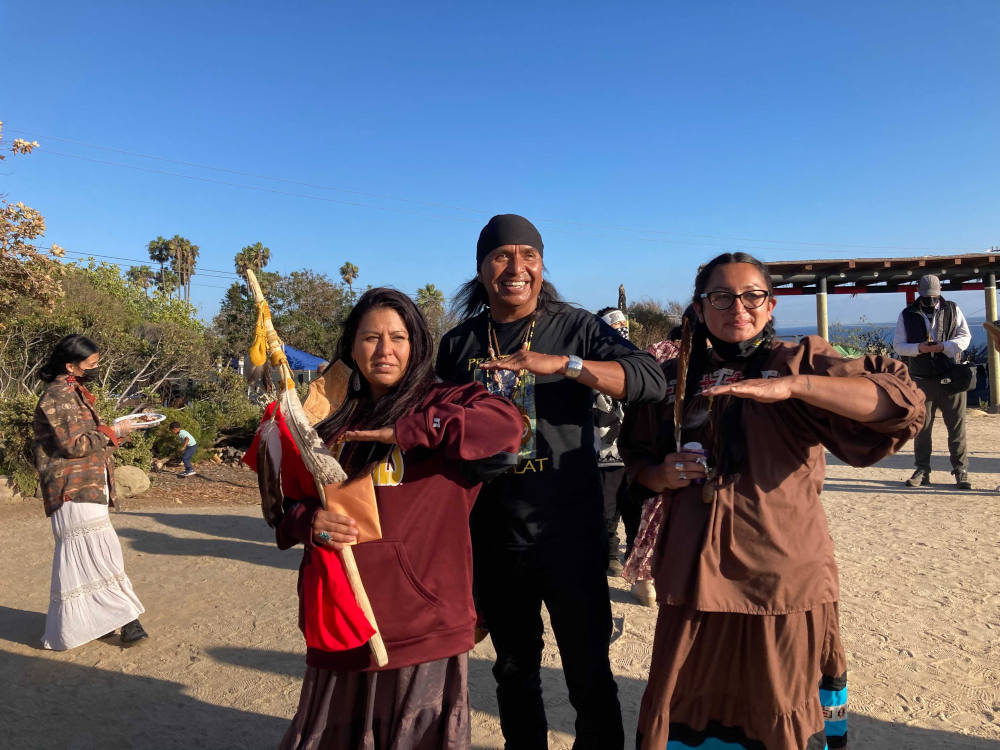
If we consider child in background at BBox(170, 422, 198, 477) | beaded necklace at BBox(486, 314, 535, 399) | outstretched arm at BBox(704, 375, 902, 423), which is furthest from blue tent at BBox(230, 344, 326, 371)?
outstretched arm at BBox(704, 375, 902, 423)

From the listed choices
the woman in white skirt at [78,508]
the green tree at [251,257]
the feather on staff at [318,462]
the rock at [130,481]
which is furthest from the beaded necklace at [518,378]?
the green tree at [251,257]

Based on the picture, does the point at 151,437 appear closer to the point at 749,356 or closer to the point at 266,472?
the point at 266,472

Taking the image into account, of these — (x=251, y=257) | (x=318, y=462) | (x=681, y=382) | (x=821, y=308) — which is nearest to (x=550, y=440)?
(x=681, y=382)

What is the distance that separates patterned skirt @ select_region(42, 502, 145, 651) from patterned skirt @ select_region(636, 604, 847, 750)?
3466 millimetres

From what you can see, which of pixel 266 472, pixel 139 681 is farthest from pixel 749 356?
pixel 139 681

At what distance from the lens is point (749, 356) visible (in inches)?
87.7

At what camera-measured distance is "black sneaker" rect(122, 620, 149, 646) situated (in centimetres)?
423

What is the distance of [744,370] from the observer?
2.22m

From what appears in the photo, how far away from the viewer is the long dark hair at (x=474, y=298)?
2.68m

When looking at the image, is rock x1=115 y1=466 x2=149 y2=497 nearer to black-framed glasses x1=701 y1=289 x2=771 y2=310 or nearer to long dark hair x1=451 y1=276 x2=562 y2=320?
long dark hair x1=451 y1=276 x2=562 y2=320

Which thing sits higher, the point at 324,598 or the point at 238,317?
the point at 238,317

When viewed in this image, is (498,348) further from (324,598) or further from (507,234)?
(324,598)

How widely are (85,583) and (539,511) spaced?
11.0 feet

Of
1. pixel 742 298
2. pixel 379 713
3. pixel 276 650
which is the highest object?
pixel 742 298
